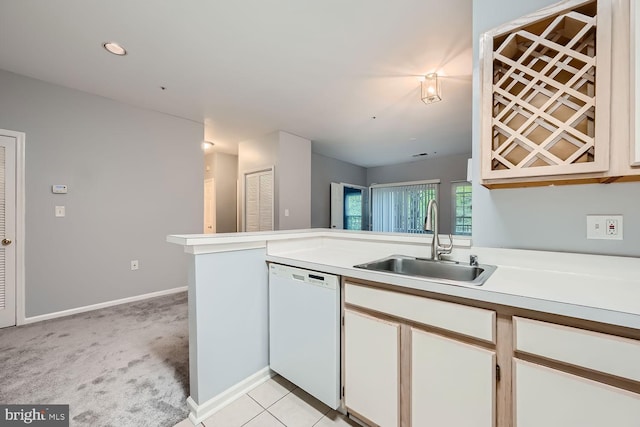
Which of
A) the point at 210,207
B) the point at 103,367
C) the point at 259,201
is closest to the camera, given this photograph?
the point at 103,367

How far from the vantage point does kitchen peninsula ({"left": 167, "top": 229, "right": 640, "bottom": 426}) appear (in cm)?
76

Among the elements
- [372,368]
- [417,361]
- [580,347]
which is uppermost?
[580,347]

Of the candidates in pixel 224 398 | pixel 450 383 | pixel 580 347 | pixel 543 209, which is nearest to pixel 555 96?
pixel 543 209

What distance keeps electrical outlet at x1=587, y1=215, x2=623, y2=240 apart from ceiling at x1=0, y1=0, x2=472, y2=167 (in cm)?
153

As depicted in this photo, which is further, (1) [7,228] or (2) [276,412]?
(1) [7,228]

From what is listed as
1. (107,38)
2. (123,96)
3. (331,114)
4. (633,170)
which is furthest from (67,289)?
(633,170)

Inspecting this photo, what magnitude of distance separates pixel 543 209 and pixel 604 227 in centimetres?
22

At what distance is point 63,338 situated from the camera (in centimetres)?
224

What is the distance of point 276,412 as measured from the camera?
4.71ft

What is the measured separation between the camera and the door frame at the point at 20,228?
8.21ft

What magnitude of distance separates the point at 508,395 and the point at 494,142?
1.04 meters

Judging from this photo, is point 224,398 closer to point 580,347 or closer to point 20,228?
point 580,347

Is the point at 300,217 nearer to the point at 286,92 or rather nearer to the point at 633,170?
the point at 286,92

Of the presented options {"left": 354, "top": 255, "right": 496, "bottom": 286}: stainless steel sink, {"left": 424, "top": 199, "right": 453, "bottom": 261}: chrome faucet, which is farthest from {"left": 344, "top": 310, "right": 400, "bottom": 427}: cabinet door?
{"left": 424, "top": 199, "right": 453, "bottom": 261}: chrome faucet
